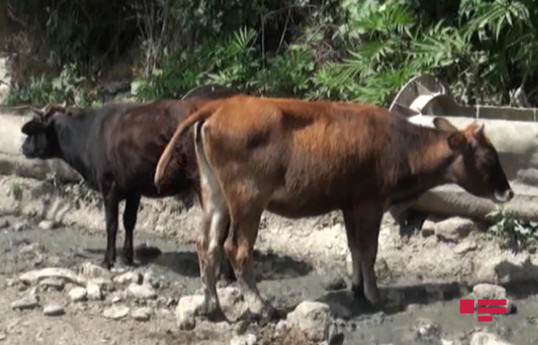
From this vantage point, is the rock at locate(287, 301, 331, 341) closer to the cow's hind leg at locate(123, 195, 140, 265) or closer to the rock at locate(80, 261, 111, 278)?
the rock at locate(80, 261, 111, 278)

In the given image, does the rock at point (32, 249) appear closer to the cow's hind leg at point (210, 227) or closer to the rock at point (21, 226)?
the rock at point (21, 226)

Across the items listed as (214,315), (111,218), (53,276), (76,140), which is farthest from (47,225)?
(214,315)

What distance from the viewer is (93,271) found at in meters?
9.69

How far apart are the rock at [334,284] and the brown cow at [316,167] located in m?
0.40

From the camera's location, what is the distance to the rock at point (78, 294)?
879 cm

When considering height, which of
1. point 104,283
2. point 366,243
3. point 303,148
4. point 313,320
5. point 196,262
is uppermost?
point 303,148

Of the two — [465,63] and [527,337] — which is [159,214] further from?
[527,337]

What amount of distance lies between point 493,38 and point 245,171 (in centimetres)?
381

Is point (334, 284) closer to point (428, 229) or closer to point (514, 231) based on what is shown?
point (428, 229)

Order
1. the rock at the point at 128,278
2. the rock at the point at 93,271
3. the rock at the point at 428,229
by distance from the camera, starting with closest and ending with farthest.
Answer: the rock at the point at 128,278, the rock at the point at 93,271, the rock at the point at 428,229

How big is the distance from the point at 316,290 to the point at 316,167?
4.38 feet

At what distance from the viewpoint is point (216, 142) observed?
8.35 m

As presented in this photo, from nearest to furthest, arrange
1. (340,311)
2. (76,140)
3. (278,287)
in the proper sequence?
1. (340,311)
2. (278,287)
3. (76,140)

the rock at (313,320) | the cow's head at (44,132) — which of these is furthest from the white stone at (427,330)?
the cow's head at (44,132)
